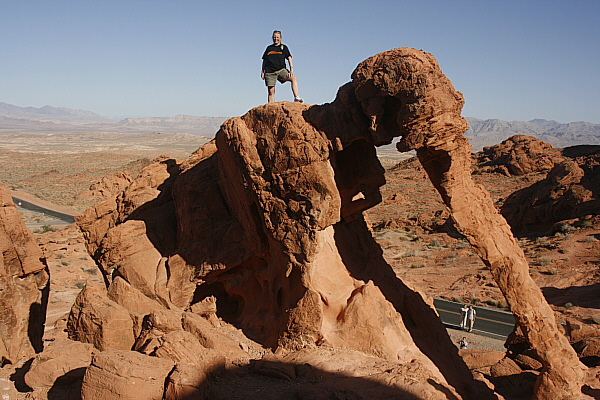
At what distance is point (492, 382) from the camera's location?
1190 centimetres

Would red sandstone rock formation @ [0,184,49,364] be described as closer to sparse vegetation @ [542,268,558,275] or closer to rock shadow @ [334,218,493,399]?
rock shadow @ [334,218,493,399]

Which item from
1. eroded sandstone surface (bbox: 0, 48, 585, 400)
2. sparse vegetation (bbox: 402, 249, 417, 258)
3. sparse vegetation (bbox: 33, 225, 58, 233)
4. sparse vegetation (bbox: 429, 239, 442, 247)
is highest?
eroded sandstone surface (bbox: 0, 48, 585, 400)

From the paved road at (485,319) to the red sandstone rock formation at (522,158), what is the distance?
3632 cm

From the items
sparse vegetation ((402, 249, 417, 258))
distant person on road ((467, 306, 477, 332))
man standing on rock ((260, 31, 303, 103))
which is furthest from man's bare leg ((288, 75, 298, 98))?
sparse vegetation ((402, 249, 417, 258))

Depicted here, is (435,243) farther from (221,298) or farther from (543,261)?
(221,298)

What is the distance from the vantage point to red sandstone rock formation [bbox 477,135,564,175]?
55.2m

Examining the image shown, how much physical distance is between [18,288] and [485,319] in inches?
650

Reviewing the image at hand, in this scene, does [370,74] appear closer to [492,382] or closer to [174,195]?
[174,195]

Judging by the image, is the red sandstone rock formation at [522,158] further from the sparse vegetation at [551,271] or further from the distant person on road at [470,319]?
the distant person on road at [470,319]

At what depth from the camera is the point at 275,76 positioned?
11641 mm

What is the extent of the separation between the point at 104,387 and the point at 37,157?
117m

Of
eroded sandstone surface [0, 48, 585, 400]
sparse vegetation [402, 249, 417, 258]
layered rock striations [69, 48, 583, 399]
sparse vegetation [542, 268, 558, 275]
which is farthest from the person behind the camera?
sparse vegetation [402, 249, 417, 258]

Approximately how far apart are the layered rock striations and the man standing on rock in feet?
6.33

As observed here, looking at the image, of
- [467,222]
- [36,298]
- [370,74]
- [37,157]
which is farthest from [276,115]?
[37,157]
